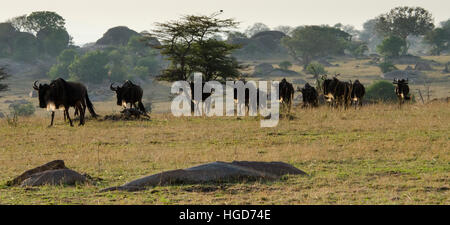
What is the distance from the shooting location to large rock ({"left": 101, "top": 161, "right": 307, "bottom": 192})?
7739 mm

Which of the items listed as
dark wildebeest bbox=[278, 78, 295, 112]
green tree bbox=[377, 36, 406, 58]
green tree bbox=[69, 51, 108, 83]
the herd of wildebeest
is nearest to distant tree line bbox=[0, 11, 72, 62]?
green tree bbox=[69, 51, 108, 83]

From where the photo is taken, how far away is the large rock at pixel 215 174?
7739 mm

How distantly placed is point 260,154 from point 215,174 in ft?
12.0

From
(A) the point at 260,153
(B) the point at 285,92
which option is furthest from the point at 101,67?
(A) the point at 260,153

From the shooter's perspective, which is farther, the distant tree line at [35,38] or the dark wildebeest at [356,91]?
the distant tree line at [35,38]

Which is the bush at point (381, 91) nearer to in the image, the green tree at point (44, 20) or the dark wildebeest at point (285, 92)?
the dark wildebeest at point (285, 92)

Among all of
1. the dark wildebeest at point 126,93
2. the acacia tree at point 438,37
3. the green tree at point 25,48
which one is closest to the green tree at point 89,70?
the green tree at point 25,48

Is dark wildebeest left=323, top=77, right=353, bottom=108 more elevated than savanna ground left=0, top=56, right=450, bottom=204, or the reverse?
dark wildebeest left=323, top=77, right=353, bottom=108

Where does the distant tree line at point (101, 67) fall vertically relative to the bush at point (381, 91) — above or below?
above

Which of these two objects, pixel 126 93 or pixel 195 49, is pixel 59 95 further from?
pixel 195 49

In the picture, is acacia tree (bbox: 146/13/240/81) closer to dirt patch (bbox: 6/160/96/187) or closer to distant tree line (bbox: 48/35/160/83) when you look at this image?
dirt patch (bbox: 6/160/96/187)

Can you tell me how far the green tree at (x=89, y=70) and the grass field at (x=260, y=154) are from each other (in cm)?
6049

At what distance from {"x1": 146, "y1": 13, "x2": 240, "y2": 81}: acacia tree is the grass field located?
9215 millimetres
